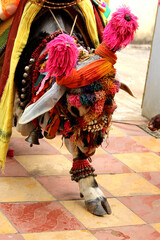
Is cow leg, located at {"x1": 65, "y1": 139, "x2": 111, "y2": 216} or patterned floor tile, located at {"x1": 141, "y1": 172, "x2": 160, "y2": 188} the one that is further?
patterned floor tile, located at {"x1": 141, "y1": 172, "x2": 160, "y2": 188}

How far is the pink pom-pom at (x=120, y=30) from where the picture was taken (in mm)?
2803

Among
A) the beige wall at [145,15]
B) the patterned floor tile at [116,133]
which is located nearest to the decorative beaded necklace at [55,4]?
the patterned floor tile at [116,133]

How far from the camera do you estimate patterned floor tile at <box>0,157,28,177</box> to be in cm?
367

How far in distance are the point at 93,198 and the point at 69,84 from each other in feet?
2.73

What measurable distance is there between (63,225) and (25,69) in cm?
107

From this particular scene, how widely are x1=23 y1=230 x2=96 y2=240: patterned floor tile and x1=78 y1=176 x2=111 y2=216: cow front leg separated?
0.80 ft

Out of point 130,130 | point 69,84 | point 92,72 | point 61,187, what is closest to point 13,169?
point 61,187

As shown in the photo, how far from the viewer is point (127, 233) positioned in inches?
118

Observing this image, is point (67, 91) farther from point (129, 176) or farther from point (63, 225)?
point (129, 176)

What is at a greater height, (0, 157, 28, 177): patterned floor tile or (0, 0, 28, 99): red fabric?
(0, 0, 28, 99): red fabric

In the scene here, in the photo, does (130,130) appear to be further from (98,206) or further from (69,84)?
(69,84)

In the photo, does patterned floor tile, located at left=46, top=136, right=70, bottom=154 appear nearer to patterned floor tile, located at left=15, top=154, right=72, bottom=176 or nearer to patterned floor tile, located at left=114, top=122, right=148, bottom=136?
patterned floor tile, located at left=15, top=154, right=72, bottom=176

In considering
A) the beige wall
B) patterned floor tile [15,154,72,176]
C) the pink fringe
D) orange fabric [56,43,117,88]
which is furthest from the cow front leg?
the beige wall

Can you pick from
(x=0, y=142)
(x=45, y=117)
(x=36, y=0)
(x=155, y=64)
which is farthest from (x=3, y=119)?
(x=155, y=64)
